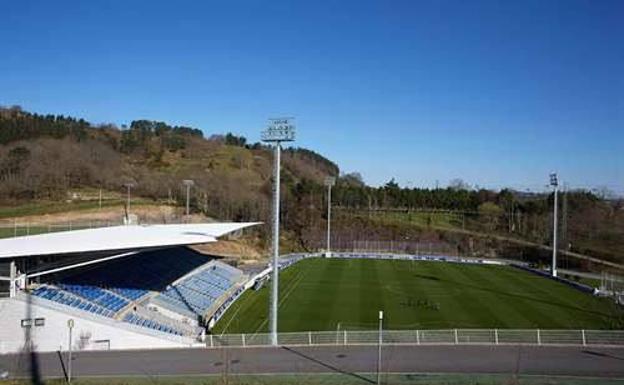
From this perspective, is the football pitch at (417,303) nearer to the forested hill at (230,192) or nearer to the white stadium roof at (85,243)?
the white stadium roof at (85,243)

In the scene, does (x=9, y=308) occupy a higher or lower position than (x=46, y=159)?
lower

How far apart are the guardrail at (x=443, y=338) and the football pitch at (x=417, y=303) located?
411cm

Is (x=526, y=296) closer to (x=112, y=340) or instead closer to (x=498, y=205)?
(x=112, y=340)

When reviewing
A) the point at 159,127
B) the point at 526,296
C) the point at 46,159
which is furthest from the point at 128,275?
the point at 159,127

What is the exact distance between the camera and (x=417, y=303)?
39.0 metres

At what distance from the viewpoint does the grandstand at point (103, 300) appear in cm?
2562

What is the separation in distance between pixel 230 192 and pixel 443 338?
226ft

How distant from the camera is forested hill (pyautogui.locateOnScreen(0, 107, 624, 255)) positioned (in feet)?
283

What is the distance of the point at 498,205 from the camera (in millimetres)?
112812

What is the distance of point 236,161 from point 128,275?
106m

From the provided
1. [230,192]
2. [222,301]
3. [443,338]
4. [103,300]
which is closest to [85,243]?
[103,300]

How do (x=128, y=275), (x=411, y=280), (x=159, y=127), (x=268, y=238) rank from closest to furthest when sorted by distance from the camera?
(x=128, y=275) → (x=411, y=280) → (x=268, y=238) → (x=159, y=127)

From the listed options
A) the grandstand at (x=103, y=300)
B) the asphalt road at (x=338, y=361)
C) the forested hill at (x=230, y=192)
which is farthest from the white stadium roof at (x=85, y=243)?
the forested hill at (x=230, y=192)

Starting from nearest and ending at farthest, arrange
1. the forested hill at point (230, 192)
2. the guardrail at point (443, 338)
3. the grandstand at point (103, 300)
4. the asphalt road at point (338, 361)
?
the asphalt road at point (338, 361) → the guardrail at point (443, 338) → the grandstand at point (103, 300) → the forested hill at point (230, 192)
